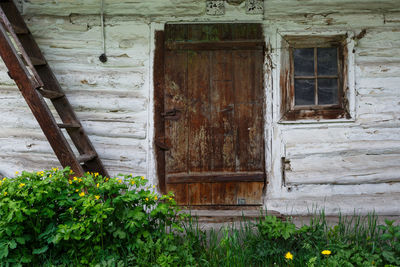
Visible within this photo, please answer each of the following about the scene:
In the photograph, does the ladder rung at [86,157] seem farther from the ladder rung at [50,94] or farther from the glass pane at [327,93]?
the glass pane at [327,93]

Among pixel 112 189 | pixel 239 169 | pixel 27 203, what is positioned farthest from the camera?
pixel 239 169

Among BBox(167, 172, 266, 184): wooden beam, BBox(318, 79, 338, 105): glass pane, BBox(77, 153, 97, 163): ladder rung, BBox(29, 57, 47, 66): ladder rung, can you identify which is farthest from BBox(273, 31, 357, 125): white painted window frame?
BBox(29, 57, 47, 66): ladder rung

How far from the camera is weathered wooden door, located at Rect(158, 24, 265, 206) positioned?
12.6 ft

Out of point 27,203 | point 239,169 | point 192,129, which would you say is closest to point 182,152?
point 192,129

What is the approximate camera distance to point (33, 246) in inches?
107

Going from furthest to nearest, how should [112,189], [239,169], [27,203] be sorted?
1. [239,169]
2. [112,189]
3. [27,203]

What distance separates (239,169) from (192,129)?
72cm

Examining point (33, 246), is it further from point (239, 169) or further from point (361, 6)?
point (361, 6)

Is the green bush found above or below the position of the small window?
below

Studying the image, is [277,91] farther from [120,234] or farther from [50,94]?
[50,94]

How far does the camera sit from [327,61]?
3955mm

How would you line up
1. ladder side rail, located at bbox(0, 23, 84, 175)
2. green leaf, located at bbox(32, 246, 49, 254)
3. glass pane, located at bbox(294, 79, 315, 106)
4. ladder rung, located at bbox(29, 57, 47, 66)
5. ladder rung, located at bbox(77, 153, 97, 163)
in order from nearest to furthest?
green leaf, located at bbox(32, 246, 49, 254), ladder side rail, located at bbox(0, 23, 84, 175), ladder rung, located at bbox(77, 153, 97, 163), ladder rung, located at bbox(29, 57, 47, 66), glass pane, located at bbox(294, 79, 315, 106)

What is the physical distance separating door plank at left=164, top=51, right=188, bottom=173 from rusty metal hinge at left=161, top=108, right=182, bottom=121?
26mm

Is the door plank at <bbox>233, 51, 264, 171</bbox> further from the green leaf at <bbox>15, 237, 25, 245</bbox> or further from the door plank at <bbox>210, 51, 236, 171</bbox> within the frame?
the green leaf at <bbox>15, 237, 25, 245</bbox>
